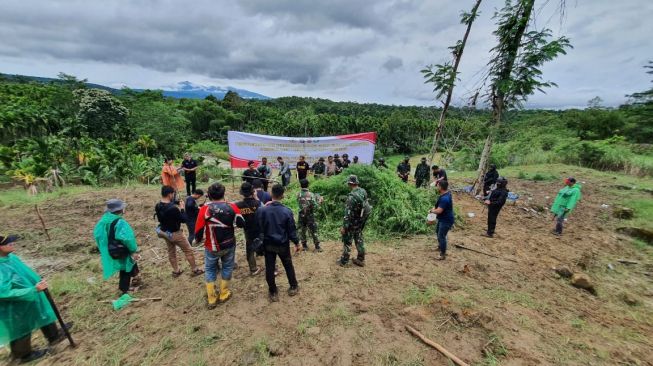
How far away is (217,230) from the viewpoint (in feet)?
13.9

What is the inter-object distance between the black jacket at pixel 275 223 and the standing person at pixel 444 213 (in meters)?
2.99

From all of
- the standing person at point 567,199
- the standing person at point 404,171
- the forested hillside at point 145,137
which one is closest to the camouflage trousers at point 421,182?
the standing person at point 404,171

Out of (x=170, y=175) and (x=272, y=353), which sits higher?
(x=170, y=175)

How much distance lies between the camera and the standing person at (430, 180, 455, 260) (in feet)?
19.1

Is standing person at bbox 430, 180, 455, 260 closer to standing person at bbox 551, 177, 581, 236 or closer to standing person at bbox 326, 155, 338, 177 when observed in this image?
standing person at bbox 551, 177, 581, 236

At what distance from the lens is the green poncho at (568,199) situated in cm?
755

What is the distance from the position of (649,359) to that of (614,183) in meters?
14.8

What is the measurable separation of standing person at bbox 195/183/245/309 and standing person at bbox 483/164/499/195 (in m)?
8.71

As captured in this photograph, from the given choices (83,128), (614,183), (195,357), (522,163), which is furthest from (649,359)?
(83,128)

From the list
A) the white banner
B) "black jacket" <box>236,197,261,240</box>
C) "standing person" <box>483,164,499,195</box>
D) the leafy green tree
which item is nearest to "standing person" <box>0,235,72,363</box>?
"black jacket" <box>236,197,261,240</box>

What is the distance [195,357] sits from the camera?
11.7ft

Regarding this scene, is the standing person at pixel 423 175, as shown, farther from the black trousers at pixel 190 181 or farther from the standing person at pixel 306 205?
the black trousers at pixel 190 181

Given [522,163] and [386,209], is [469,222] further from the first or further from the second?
[522,163]

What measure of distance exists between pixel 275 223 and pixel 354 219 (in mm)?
1607
